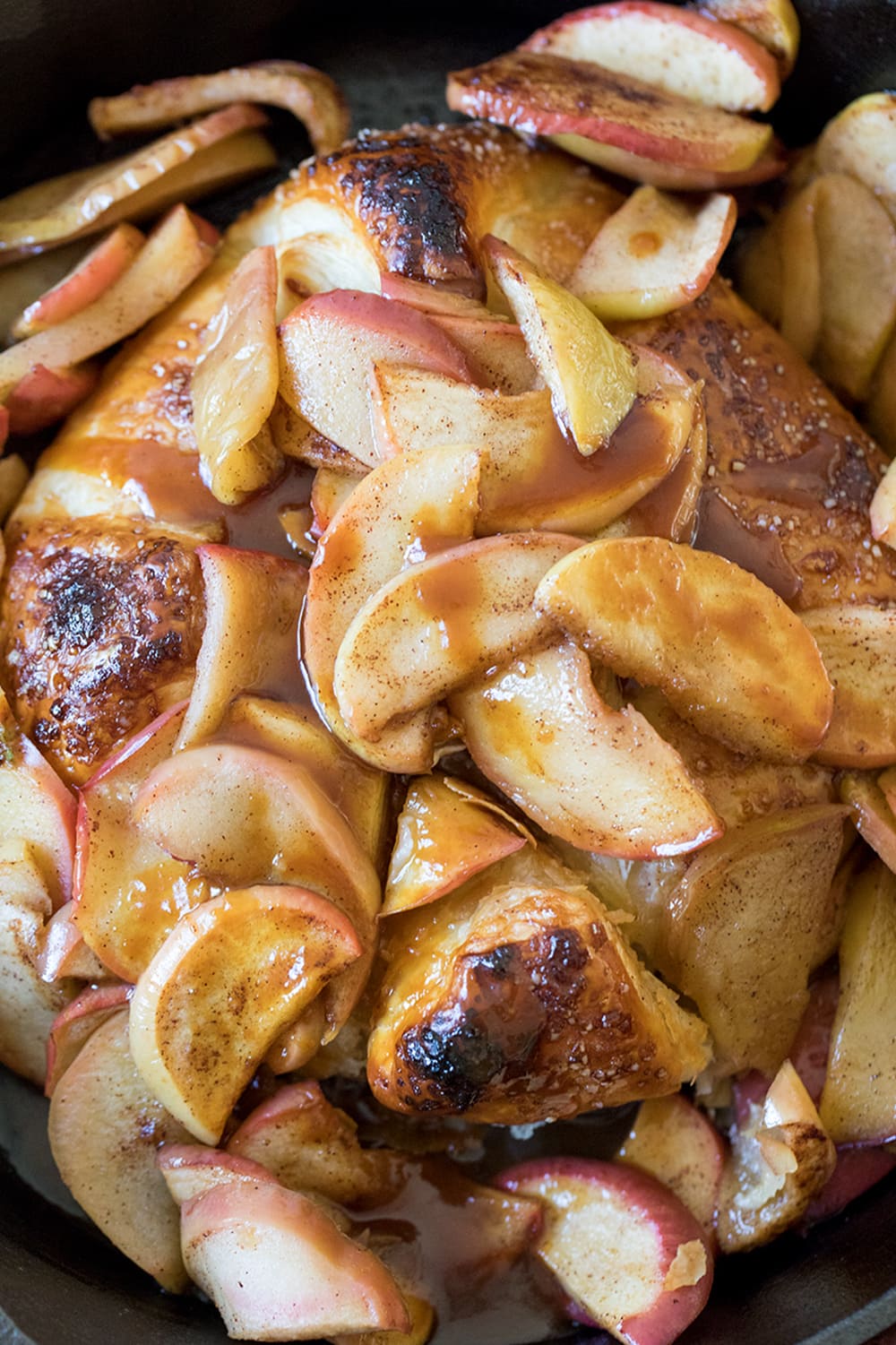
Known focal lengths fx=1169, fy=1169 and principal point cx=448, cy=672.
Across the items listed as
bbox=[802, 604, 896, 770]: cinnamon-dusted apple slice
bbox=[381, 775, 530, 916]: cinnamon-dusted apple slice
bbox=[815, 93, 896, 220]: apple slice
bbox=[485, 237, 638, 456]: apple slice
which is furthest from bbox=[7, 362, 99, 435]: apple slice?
bbox=[815, 93, 896, 220]: apple slice

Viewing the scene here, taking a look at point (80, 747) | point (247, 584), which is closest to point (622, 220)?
point (247, 584)

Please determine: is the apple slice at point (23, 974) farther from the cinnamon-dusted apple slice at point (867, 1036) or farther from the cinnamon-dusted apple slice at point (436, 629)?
the cinnamon-dusted apple slice at point (867, 1036)

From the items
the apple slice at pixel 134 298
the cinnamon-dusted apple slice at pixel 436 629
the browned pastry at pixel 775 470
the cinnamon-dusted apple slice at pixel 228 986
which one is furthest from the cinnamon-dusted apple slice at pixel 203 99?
the cinnamon-dusted apple slice at pixel 228 986

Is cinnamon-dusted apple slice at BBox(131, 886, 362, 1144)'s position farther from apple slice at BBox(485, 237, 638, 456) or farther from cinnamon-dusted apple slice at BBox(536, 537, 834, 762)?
apple slice at BBox(485, 237, 638, 456)

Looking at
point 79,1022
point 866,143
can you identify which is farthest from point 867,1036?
point 866,143

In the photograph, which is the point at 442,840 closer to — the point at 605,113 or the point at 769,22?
the point at 605,113
